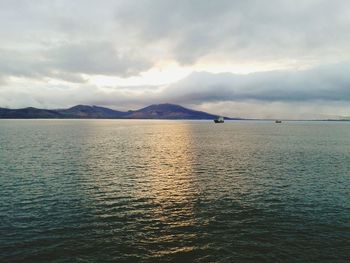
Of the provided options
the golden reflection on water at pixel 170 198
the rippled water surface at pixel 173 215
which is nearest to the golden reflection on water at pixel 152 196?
the golden reflection on water at pixel 170 198

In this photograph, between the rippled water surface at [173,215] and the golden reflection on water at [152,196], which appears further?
the golden reflection on water at [152,196]

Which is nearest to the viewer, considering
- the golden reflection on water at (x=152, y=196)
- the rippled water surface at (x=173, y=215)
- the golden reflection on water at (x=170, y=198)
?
the rippled water surface at (x=173, y=215)

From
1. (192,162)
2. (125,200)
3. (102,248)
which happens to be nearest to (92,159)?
(192,162)

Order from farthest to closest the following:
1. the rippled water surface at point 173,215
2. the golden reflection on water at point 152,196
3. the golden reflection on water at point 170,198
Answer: the golden reflection on water at point 152,196 < the golden reflection on water at point 170,198 < the rippled water surface at point 173,215

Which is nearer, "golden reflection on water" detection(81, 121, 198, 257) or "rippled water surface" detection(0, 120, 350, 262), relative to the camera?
"rippled water surface" detection(0, 120, 350, 262)

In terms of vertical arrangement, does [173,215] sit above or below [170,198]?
below

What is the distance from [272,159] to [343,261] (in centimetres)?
7141

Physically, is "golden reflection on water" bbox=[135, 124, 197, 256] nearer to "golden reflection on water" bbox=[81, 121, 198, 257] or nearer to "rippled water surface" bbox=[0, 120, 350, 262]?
"golden reflection on water" bbox=[81, 121, 198, 257]

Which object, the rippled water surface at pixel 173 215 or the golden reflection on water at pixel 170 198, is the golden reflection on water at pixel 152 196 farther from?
the rippled water surface at pixel 173 215

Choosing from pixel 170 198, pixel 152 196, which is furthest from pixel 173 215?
pixel 152 196

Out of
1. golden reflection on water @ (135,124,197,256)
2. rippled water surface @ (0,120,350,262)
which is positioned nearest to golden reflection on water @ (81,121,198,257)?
golden reflection on water @ (135,124,197,256)

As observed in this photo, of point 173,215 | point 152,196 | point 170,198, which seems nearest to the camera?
point 173,215

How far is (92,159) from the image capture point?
99.9 m

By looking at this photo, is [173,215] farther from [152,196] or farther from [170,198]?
[152,196]
